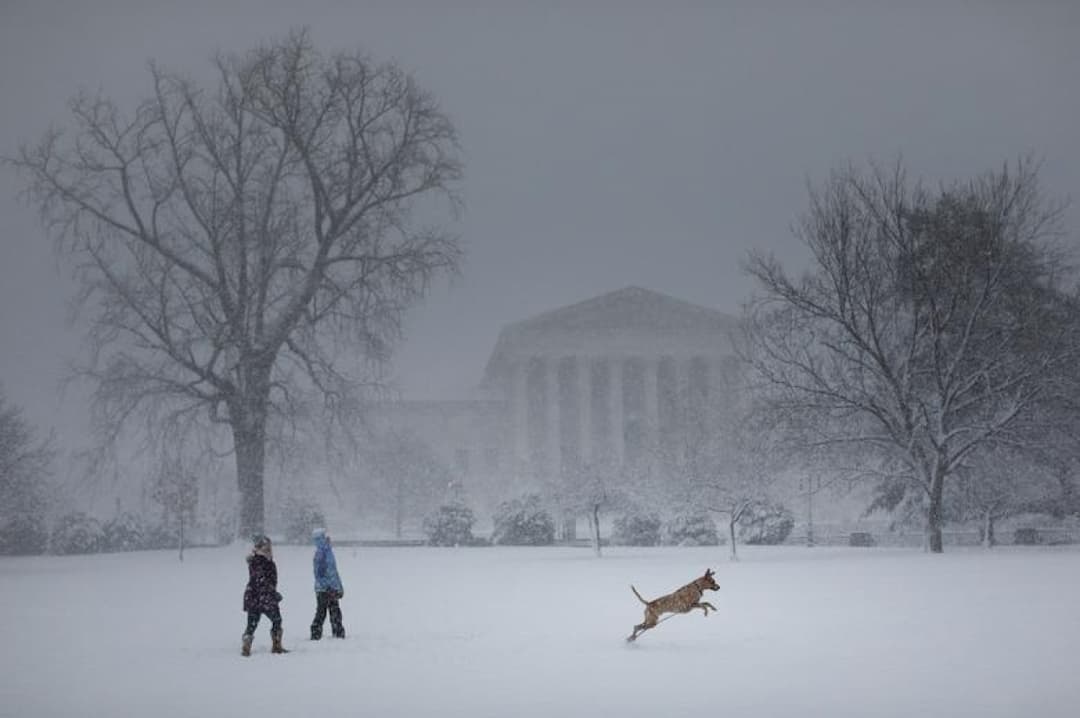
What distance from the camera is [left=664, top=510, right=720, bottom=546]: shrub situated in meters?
51.3

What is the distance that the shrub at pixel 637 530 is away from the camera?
175 feet

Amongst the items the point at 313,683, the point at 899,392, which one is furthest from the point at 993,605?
the point at 899,392

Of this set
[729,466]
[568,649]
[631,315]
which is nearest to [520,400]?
[631,315]

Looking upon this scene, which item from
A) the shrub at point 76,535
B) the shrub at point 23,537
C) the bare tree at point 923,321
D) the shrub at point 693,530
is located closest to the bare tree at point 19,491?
the shrub at point 23,537

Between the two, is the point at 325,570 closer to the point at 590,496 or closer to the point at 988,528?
the point at 590,496

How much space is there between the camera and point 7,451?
46562 mm

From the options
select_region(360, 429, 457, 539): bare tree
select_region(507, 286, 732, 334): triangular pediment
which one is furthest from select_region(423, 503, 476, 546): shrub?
select_region(507, 286, 732, 334): triangular pediment

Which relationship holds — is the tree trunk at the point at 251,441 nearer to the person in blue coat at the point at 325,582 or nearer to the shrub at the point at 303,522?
the shrub at the point at 303,522

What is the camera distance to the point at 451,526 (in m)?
53.7

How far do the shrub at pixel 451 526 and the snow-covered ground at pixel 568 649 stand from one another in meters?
22.5

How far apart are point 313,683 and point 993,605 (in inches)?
491

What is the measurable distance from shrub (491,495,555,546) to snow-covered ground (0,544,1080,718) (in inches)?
849

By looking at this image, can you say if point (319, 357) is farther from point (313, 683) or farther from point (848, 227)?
point (313, 683)

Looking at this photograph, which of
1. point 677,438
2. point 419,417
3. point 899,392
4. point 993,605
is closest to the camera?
point 993,605
